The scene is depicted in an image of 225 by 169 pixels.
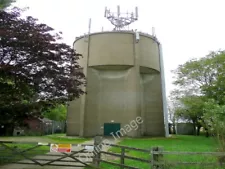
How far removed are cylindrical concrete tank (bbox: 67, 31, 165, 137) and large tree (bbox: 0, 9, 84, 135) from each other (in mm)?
17584

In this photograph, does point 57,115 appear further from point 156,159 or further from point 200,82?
point 156,159

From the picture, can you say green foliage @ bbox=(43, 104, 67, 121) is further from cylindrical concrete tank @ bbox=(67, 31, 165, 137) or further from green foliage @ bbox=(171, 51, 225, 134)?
green foliage @ bbox=(171, 51, 225, 134)

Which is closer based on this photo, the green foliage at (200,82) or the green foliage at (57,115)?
the green foliage at (200,82)

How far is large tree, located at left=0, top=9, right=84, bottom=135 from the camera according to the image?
900cm

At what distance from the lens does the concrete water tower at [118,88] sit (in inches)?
1101

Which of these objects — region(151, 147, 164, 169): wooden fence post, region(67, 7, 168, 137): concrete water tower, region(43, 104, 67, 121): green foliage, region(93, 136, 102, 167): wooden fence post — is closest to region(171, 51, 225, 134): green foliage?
region(67, 7, 168, 137): concrete water tower

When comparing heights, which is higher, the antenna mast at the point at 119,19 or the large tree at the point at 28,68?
the antenna mast at the point at 119,19

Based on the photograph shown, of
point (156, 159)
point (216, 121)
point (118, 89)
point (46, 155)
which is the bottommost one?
point (46, 155)

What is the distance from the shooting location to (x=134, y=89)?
92.5ft

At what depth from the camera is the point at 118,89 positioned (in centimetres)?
2891

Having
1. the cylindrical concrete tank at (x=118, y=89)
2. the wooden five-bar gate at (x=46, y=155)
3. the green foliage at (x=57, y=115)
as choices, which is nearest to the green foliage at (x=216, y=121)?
the wooden five-bar gate at (x=46, y=155)

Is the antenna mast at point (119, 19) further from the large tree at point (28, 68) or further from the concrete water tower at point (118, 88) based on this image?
the large tree at point (28, 68)

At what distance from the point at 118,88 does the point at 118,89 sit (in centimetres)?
14

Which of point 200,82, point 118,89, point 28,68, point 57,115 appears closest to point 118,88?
point 118,89
